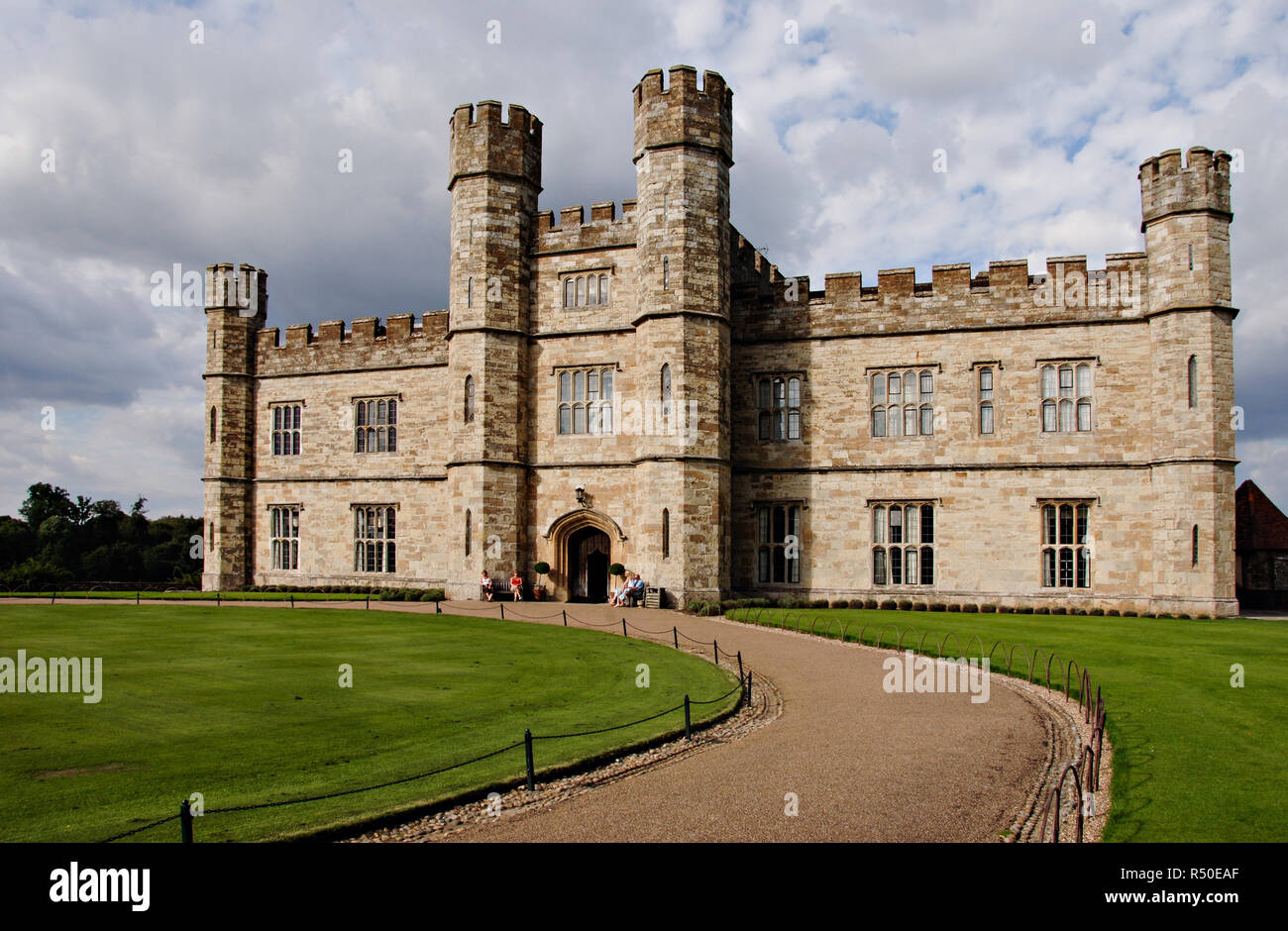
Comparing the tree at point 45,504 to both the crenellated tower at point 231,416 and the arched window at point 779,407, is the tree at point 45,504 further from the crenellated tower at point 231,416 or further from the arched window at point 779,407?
the arched window at point 779,407

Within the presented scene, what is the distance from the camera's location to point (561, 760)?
9258 mm

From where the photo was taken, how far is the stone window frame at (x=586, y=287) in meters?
29.2

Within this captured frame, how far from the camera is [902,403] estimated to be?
2781 cm

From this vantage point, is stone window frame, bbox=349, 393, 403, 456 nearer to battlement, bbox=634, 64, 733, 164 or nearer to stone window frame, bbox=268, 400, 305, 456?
stone window frame, bbox=268, 400, 305, 456

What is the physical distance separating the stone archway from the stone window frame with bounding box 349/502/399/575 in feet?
23.4

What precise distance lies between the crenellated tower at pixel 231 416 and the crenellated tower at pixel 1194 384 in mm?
32821

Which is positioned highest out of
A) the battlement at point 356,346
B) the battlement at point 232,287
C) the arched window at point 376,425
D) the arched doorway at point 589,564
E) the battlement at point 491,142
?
the battlement at point 491,142

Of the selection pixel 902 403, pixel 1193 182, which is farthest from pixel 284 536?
pixel 1193 182

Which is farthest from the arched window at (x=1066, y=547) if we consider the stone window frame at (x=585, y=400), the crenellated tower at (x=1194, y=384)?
the stone window frame at (x=585, y=400)

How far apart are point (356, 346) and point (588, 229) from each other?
1086 cm

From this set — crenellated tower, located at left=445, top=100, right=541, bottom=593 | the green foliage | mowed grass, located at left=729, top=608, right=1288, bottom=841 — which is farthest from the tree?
mowed grass, located at left=729, top=608, right=1288, bottom=841

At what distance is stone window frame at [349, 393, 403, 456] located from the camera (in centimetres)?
3262

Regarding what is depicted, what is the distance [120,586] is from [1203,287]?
41.8m

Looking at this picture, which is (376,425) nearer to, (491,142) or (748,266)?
(491,142)
